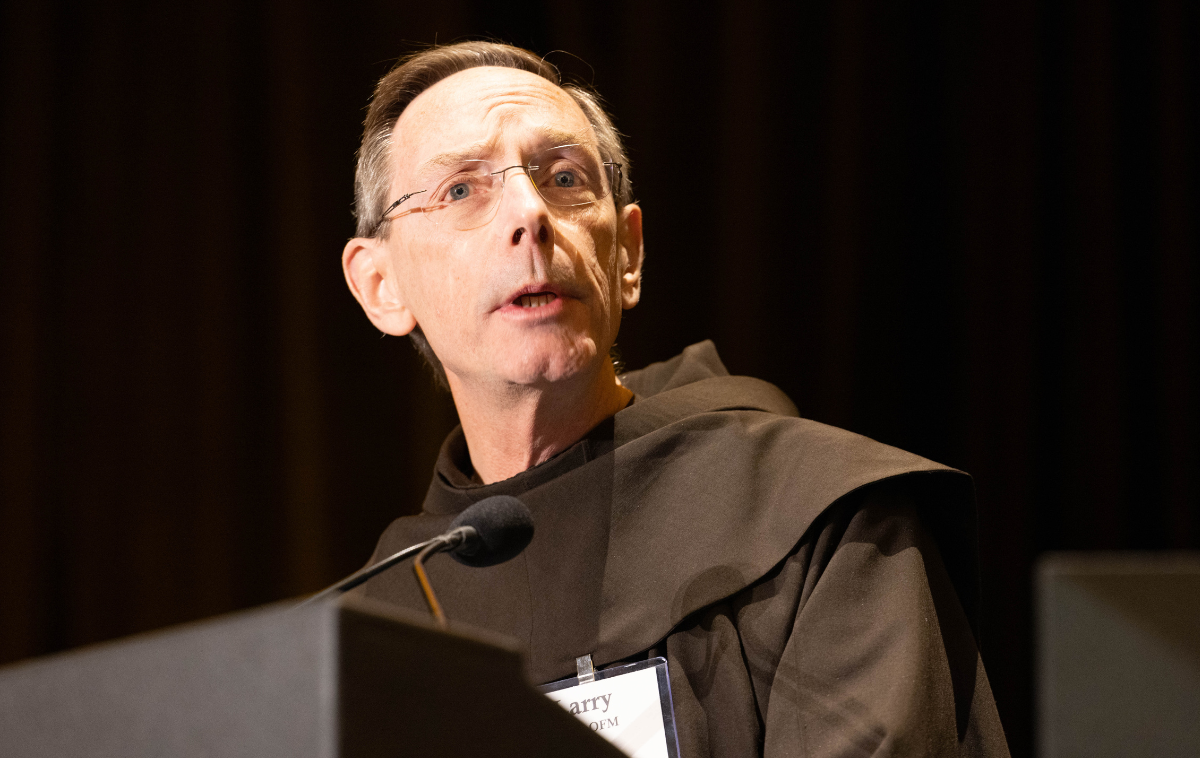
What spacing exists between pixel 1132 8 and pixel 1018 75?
1.31 ft

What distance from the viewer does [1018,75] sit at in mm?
3168

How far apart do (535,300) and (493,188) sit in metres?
0.21

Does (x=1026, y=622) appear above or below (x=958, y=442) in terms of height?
below

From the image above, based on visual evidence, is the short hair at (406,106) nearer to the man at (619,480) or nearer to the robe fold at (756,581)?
the man at (619,480)

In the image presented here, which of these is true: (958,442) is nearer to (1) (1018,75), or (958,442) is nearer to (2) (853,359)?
(2) (853,359)

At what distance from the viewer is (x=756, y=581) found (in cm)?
146

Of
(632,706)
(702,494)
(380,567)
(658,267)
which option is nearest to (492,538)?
(380,567)

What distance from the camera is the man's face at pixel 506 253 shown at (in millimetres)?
1688

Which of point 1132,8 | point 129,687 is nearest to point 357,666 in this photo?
point 129,687

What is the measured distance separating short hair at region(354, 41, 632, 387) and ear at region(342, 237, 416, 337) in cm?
3

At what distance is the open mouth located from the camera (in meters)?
1.70

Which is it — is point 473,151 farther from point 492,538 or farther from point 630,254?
point 492,538

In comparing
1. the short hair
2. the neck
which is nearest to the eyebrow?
the short hair

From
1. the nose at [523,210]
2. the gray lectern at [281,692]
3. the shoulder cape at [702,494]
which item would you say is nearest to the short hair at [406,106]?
the nose at [523,210]
